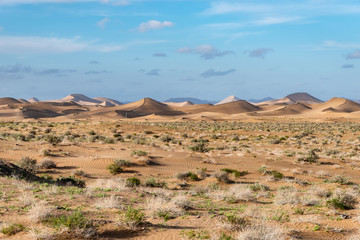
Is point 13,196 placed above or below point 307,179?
above

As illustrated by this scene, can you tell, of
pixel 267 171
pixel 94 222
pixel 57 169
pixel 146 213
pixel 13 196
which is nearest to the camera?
pixel 94 222

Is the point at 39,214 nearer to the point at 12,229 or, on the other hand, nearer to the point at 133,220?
the point at 12,229

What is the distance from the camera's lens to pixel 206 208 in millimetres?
10344

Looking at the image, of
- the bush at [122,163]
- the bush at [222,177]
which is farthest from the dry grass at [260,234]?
the bush at [122,163]

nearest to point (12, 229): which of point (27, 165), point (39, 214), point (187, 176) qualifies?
point (39, 214)

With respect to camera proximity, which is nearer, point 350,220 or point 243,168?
point 350,220

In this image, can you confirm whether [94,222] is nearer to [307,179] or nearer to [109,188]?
[109,188]

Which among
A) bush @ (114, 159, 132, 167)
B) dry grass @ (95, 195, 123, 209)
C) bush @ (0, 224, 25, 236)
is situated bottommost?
bush @ (114, 159, 132, 167)

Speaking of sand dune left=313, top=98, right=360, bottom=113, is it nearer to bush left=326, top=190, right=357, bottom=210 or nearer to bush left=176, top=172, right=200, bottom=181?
bush left=176, top=172, right=200, bottom=181

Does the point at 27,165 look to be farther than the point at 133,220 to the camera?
Yes

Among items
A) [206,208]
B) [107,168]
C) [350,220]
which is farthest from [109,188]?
[350,220]

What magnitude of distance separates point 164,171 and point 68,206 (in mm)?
10112

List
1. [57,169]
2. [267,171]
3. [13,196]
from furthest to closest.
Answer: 1. [267,171]
2. [57,169]
3. [13,196]

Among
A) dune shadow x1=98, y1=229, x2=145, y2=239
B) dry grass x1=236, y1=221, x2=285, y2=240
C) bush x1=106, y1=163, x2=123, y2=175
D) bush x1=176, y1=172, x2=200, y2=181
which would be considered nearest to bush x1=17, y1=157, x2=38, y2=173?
bush x1=106, y1=163, x2=123, y2=175
